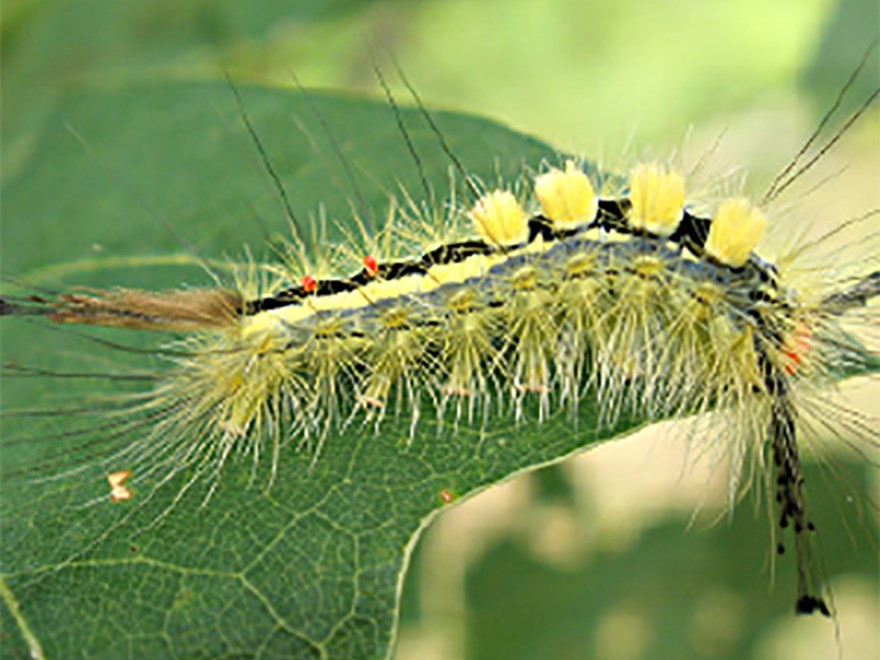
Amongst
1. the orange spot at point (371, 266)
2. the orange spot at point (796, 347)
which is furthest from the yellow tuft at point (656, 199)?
the orange spot at point (371, 266)

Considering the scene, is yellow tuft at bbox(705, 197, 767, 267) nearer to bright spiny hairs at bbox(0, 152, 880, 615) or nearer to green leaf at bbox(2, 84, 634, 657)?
bright spiny hairs at bbox(0, 152, 880, 615)

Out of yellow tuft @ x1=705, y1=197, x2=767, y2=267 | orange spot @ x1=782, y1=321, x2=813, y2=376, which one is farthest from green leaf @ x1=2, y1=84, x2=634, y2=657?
orange spot @ x1=782, y1=321, x2=813, y2=376

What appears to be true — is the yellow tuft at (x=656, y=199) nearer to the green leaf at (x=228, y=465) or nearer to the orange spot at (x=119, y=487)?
the green leaf at (x=228, y=465)

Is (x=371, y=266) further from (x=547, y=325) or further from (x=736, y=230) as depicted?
(x=736, y=230)

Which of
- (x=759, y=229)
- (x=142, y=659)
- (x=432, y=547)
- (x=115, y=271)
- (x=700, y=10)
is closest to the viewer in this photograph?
(x=142, y=659)

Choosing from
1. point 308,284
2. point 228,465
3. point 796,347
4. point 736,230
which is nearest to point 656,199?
point 736,230

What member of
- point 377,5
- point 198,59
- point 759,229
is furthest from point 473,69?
point 759,229

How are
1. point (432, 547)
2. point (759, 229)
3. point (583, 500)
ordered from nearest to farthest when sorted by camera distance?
point (759, 229) → point (583, 500) → point (432, 547)

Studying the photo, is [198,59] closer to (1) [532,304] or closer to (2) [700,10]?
(1) [532,304]
